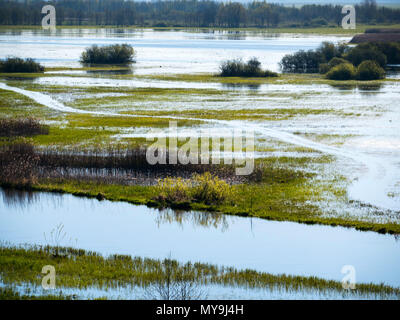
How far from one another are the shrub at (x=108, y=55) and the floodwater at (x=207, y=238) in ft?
281

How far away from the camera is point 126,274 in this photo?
65.8 feet

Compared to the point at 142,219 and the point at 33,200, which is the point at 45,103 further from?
the point at 142,219

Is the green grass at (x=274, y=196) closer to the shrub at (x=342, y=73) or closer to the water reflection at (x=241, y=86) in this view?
the water reflection at (x=241, y=86)

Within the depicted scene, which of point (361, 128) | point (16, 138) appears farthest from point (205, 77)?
point (16, 138)

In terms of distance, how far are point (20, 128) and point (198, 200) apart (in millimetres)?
21637

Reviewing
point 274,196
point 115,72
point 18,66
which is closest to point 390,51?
point 115,72


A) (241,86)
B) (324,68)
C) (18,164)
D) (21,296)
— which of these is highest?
(324,68)

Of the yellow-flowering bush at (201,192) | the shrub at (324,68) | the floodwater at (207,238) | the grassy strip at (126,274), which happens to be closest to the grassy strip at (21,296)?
the grassy strip at (126,274)

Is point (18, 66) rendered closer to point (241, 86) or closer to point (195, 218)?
point (241, 86)

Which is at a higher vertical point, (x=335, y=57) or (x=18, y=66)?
(x=335, y=57)

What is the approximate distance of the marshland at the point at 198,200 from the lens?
19.9 metres

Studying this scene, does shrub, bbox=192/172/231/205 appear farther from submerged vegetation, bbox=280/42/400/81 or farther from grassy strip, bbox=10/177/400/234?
submerged vegetation, bbox=280/42/400/81
